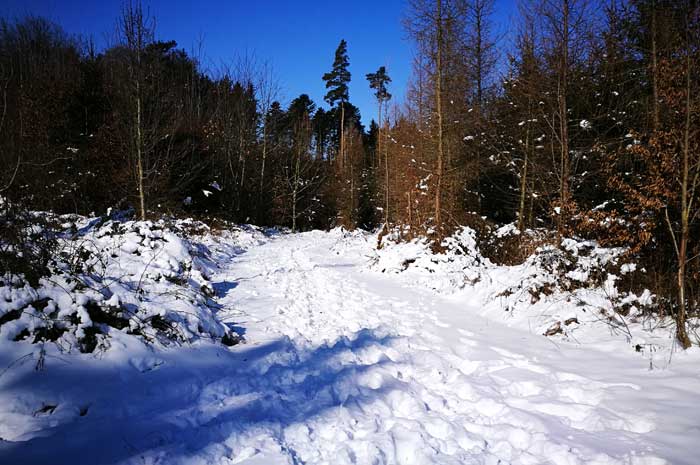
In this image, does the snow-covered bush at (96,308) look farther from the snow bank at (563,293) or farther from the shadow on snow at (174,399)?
the snow bank at (563,293)

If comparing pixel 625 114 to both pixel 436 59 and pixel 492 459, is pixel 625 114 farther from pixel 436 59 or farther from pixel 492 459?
pixel 492 459

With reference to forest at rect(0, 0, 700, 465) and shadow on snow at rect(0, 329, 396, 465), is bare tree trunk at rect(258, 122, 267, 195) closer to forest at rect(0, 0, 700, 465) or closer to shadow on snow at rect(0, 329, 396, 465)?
forest at rect(0, 0, 700, 465)

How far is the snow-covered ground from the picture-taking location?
7.52 feet

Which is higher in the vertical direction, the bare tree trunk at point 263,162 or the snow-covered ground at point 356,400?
the bare tree trunk at point 263,162

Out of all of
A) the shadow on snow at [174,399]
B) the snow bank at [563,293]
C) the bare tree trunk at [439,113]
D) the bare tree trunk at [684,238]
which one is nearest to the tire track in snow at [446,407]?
the shadow on snow at [174,399]

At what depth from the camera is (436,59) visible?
10484 mm

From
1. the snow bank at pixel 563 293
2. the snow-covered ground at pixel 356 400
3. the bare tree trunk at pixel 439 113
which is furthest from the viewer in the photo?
the bare tree trunk at pixel 439 113

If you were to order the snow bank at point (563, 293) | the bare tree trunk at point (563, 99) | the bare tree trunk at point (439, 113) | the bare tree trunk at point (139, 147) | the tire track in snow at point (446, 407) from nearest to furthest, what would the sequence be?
the tire track in snow at point (446, 407), the snow bank at point (563, 293), the bare tree trunk at point (563, 99), the bare tree trunk at point (439, 113), the bare tree trunk at point (139, 147)

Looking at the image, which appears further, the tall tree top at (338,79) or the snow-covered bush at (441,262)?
the tall tree top at (338,79)

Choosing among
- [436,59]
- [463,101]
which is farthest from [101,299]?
[463,101]

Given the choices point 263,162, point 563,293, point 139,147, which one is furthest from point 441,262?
point 263,162

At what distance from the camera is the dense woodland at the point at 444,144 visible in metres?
Result: 4.51

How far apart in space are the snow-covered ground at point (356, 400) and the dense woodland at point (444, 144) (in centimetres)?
160

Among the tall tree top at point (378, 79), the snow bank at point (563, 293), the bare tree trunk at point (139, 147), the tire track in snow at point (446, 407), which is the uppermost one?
the tall tree top at point (378, 79)
